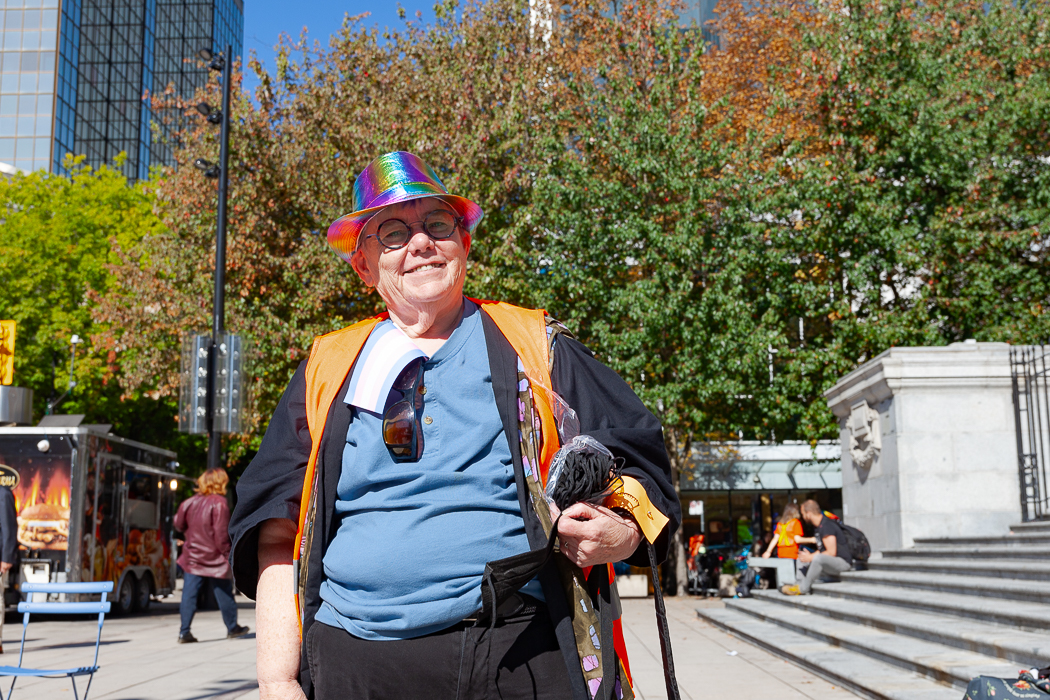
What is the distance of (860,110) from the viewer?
771 inches

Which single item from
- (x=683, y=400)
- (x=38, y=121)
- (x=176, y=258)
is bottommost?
(x=683, y=400)

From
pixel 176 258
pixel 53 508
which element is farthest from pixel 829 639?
pixel 176 258

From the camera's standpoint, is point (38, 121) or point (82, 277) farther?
point (38, 121)

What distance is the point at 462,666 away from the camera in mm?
2016

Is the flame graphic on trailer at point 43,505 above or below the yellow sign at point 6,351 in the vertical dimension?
below

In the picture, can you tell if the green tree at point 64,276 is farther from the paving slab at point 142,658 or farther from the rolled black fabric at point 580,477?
the rolled black fabric at point 580,477

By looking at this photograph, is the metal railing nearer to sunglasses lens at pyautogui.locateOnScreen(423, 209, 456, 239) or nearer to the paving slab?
the paving slab

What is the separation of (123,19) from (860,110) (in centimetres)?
5894

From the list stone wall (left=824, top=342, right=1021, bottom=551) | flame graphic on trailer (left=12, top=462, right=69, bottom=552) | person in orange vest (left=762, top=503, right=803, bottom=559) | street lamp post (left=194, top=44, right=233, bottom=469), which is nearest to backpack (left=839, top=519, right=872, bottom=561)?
stone wall (left=824, top=342, right=1021, bottom=551)

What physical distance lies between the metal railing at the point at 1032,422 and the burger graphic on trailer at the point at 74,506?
41.7ft

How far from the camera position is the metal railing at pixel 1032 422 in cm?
1227

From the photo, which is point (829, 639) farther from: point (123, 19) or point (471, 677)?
point (123, 19)

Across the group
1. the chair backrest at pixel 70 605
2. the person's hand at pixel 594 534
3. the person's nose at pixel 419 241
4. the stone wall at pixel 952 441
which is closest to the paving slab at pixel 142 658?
the chair backrest at pixel 70 605

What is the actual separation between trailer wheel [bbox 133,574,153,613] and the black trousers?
617 inches
